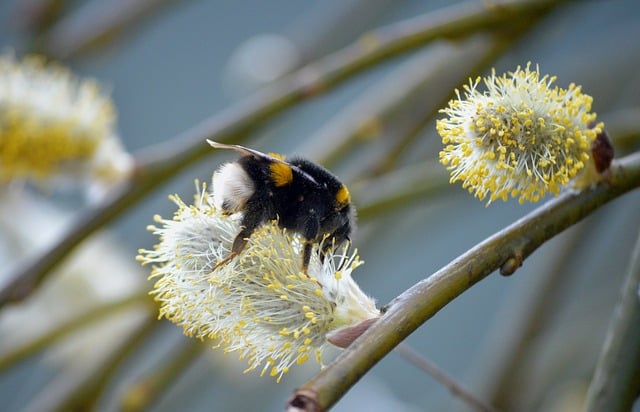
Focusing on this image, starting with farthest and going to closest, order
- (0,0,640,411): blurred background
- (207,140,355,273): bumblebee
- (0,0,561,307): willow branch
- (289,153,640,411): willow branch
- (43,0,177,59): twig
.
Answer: (43,0,177,59): twig < (0,0,640,411): blurred background < (0,0,561,307): willow branch < (207,140,355,273): bumblebee < (289,153,640,411): willow branch

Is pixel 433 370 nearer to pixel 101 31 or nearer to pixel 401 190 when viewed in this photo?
pixel 401 190

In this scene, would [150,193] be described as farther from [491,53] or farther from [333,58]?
[491,53]

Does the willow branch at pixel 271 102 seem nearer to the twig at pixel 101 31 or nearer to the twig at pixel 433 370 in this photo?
the twig at pixel 433 370

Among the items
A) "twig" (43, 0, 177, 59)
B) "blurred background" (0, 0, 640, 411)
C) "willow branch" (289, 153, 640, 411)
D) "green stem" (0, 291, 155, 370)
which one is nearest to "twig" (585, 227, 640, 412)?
"willow branch" (289, 153, 640, 411)

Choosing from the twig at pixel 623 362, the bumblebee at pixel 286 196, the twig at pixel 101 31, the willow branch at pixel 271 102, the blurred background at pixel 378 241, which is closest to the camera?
the twig at pixel 623 362

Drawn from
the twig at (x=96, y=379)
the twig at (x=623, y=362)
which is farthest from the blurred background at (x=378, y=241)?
the twig at (x=623, y=362)

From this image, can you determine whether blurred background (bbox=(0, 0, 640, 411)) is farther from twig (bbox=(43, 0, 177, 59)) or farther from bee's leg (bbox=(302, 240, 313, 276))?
bee's leg (bbox=(302, 240, 313, 276))
